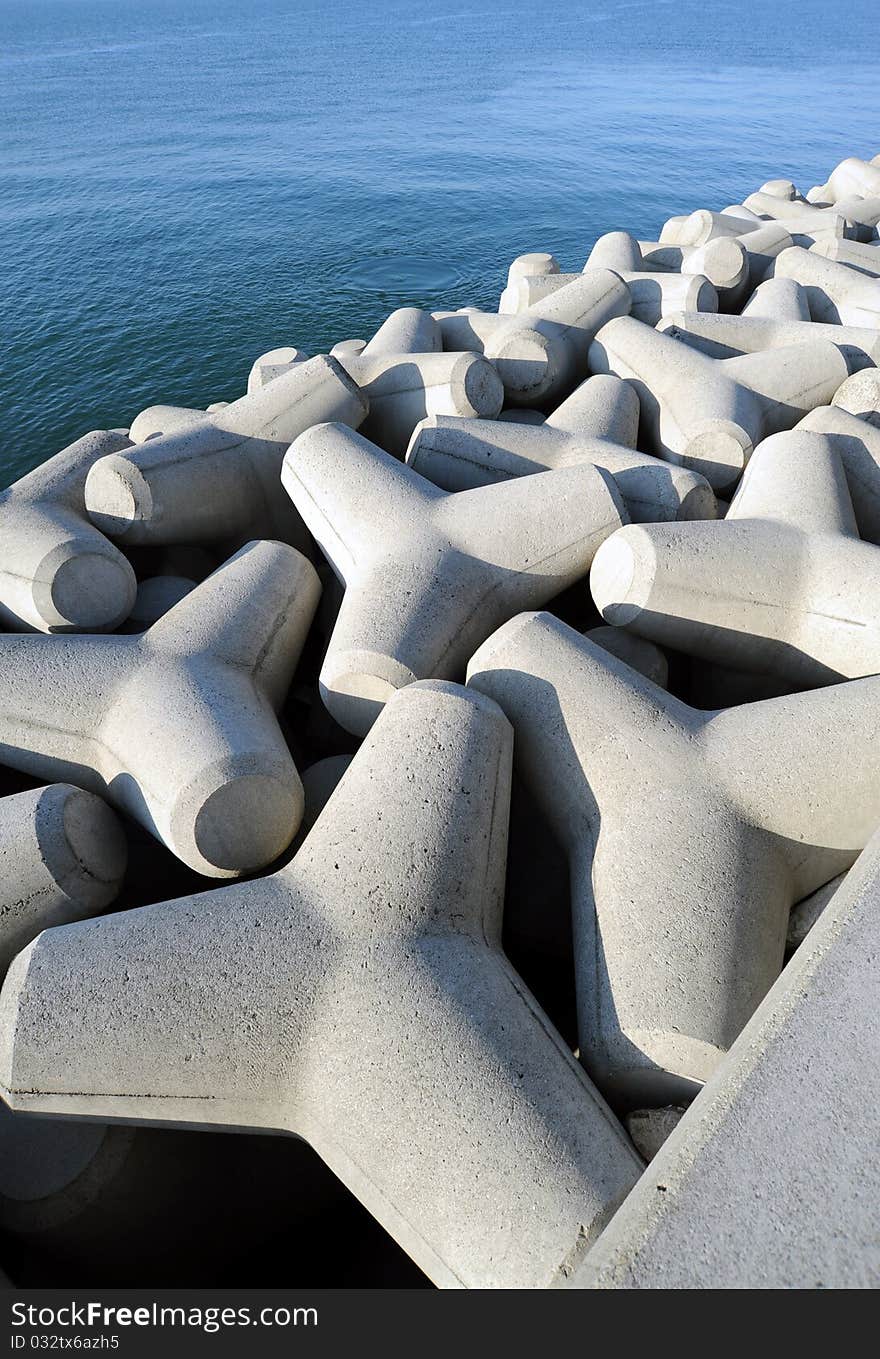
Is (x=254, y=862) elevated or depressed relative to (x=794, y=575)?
depressed

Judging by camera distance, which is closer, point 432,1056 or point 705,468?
point 432,1056

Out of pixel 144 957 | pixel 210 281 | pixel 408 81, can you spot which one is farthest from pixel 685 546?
pixel 408 81

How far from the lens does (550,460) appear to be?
4.60m

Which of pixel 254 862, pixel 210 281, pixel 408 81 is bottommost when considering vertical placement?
pixel 254 862

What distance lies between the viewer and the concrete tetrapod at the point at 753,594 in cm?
347

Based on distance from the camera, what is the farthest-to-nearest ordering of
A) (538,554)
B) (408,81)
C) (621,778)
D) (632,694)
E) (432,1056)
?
(408,81)
(538,554)
(632,694)
(621,778)
(432,1056)

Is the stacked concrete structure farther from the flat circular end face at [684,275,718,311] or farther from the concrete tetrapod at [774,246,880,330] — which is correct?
the concrete tetrapod at [774,246,880,330]

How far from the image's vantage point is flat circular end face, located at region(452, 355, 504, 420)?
5082 mm

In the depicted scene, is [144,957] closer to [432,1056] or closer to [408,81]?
[432,1056]

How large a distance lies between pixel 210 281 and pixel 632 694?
14.3 meters

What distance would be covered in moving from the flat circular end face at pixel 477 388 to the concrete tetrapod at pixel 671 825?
2265 mm

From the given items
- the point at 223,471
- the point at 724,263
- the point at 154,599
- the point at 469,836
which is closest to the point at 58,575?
the point at 154,599

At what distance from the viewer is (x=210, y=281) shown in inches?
583

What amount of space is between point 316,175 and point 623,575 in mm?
21608
